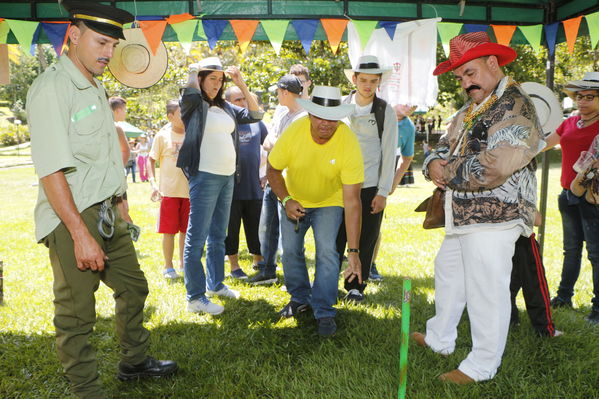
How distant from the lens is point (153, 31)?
426 centimetres

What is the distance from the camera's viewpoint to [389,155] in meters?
4.22

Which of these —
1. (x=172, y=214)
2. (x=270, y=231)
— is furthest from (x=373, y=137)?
(x=172, y=214)

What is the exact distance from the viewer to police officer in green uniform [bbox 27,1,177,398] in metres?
2.28

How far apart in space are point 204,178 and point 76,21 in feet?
6.05

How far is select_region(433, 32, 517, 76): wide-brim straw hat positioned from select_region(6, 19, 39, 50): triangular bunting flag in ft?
11.3

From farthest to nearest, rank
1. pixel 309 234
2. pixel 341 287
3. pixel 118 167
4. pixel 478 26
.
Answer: pixel 309 234 < pixel 341 287 < pixel 478 26 < pixel 118 167

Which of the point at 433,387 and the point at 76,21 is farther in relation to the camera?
the point at 433,387

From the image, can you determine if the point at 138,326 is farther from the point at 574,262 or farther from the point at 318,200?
the point at 574,262

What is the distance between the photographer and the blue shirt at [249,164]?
541 centimetres

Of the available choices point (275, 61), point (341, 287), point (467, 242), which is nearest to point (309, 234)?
point (341, 287)

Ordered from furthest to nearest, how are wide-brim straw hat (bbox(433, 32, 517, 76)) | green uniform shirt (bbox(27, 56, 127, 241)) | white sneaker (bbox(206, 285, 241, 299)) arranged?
1. white sneaker (bbox(206, 285, 241, 299))
2. wide-brim straw hat (bbox(433, 32, 517, 76))
3. green uniform shirt (bbox(27, 56, 127, 241))

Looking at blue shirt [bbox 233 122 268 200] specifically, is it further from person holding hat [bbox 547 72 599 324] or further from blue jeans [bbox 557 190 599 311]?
blue jeans [bbox 557 190 599 311]

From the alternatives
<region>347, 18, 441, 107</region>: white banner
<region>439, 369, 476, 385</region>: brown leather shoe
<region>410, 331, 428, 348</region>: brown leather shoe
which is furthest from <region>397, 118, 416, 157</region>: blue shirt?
<region>439, 369, 476, 385</region>: brown leather shoe

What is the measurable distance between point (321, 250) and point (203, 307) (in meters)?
1.17
